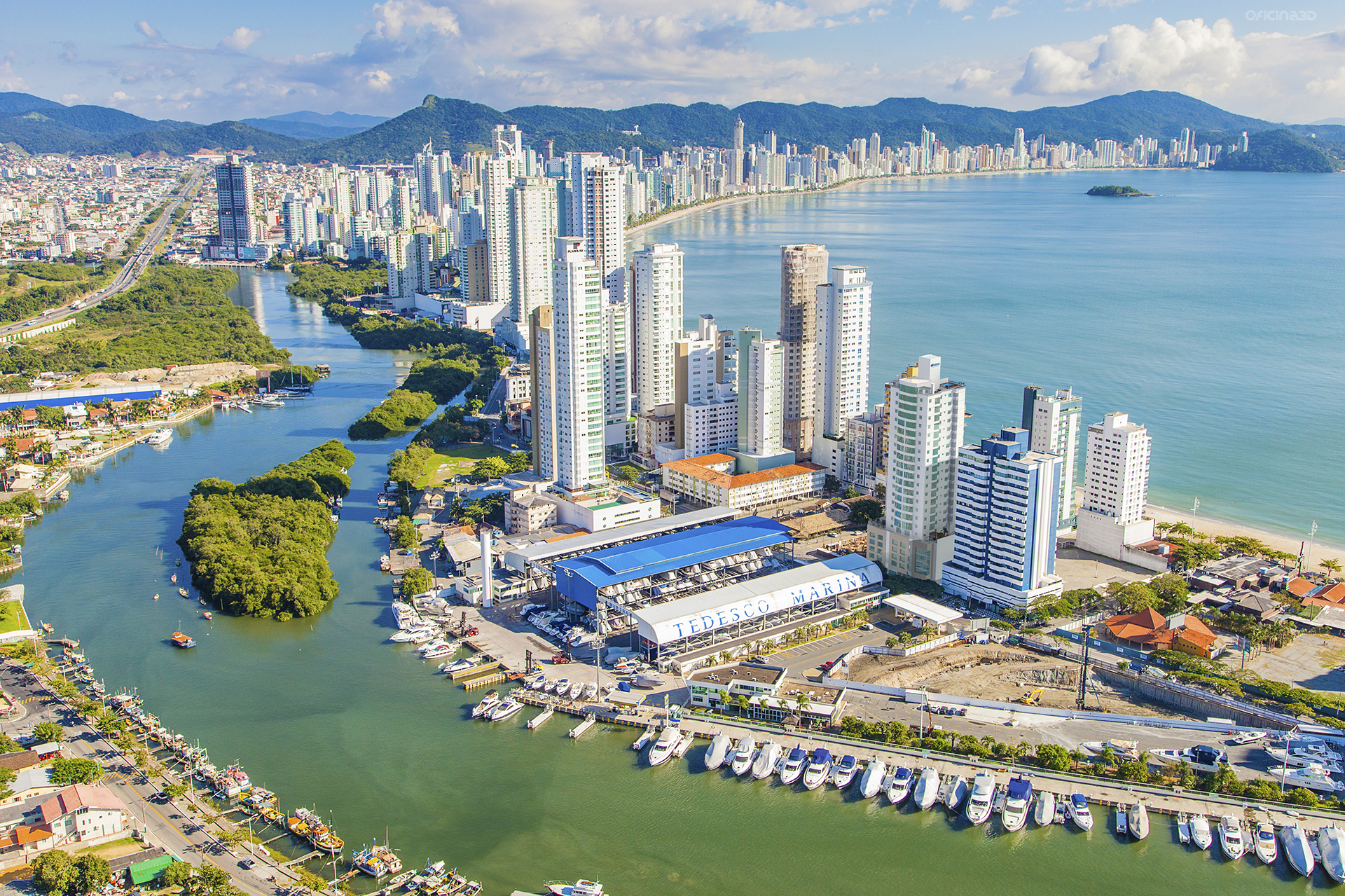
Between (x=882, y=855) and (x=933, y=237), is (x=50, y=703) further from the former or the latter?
(x=933, y=237)

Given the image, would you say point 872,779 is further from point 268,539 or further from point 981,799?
point 268,539

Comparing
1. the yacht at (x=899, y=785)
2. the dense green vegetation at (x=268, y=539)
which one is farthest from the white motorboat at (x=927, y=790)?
the dense green vegetation at (x=268, y=539)

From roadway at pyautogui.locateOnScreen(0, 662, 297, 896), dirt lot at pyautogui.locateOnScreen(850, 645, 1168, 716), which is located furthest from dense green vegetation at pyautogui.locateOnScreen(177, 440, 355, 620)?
dirt lot at pyautogui.locateOnScreen(850, 645, 1168, 716)

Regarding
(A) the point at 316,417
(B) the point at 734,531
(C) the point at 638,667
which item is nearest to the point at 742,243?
(A) the point at 316,417

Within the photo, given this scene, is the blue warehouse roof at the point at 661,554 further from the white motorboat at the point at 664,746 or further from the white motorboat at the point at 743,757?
the white motorboat at the point at 743,757

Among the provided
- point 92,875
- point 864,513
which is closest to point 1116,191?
point 864,513
